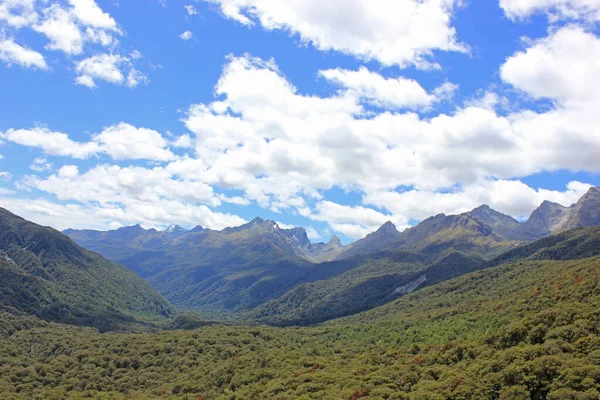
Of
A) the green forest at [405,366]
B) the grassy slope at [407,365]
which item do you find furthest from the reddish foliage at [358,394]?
the green forest at [405,366]

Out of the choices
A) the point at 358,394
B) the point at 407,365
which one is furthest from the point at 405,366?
the point at 358,394

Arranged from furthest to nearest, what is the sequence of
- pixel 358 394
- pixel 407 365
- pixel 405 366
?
pixel 407 365, pixel 405 366, pixel 358 394

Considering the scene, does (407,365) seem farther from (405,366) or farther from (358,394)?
(358,394)

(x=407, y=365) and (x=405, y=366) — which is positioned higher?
(x=405, y=366)

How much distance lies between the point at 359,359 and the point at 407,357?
24.8 meters

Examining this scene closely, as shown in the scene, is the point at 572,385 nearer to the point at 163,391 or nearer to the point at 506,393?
the point at 506,393

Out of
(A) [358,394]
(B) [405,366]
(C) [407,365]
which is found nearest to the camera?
(A) [358,394]

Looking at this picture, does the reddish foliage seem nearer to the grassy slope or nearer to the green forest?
the grassy slope

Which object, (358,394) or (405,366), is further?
(405,366)

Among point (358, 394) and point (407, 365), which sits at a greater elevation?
point (358, 394)

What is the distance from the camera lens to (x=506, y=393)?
7656cm

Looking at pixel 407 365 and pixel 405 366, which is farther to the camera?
pixel 407 365

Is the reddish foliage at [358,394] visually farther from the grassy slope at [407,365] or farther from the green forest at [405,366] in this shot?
the green forest at [405,366]

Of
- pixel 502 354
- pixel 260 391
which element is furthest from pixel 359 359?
pixel 502 354
